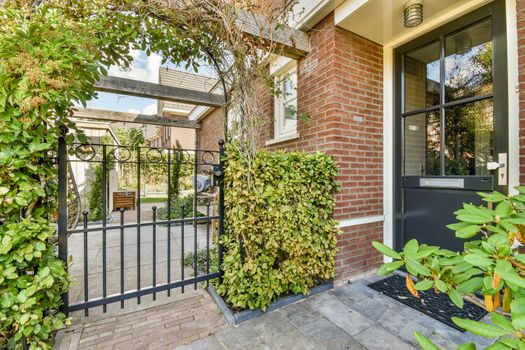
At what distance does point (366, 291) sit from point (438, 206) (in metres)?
1.16

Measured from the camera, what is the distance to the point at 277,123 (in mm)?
3893

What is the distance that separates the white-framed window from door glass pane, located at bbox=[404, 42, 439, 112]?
1.37 meters

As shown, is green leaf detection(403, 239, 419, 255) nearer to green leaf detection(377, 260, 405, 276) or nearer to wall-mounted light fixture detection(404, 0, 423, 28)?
green leaf detection(377, 260, 405, 276)

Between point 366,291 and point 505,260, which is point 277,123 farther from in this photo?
point 505,260

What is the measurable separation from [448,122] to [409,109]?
0.47m

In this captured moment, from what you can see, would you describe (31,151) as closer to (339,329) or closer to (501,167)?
(339,329)

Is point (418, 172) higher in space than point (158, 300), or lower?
higher

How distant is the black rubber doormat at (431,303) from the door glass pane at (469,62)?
195 centimetres

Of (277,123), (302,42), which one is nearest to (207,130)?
(277,123)

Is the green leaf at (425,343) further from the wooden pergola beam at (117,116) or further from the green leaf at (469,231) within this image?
the wooden pergola beam at (117,116)

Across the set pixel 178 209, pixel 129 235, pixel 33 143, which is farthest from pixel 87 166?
pixel 33 143

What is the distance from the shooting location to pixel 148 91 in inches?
137

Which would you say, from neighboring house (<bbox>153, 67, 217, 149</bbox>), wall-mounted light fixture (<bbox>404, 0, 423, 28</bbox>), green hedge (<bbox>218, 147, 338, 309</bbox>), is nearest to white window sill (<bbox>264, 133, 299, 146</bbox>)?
green hedge (<bbox>218, 147, 338, 309</bbox>)

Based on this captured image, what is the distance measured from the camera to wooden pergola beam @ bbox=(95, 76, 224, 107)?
3.26 m
